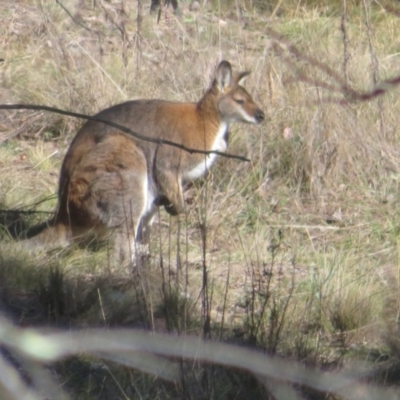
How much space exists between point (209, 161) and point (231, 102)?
0.60m

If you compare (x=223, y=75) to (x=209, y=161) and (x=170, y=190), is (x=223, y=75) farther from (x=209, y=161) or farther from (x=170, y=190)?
(x=170, y=190)

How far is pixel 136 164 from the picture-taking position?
6141 millimetres

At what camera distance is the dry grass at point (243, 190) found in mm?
4688

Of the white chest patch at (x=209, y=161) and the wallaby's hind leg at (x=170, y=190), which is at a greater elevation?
the white chest patch at (x=209, y=161)

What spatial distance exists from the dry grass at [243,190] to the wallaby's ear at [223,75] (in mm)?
395

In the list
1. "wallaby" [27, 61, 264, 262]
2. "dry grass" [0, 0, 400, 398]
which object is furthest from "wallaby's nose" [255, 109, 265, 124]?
"dry grass" [0, 0, 400, 398]

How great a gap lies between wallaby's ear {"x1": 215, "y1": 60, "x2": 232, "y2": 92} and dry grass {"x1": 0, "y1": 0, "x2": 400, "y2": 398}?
0.40 meters

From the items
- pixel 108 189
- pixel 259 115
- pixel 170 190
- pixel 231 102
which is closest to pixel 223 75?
pixel 231 102

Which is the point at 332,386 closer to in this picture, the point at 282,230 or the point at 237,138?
the point at 282,230

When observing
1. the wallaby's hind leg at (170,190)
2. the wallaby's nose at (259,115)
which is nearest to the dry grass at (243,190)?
the wallaby's hind leg at (170,190)

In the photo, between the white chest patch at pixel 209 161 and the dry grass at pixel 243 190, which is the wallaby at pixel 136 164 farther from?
the dry grass at pixel 243 190

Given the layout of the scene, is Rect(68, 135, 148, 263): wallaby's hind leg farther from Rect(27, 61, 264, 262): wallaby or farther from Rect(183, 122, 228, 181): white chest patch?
Rect(183, 122, 228, 181): white chest patch

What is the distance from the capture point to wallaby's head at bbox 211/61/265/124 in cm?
675

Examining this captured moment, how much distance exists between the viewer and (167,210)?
249 inches
